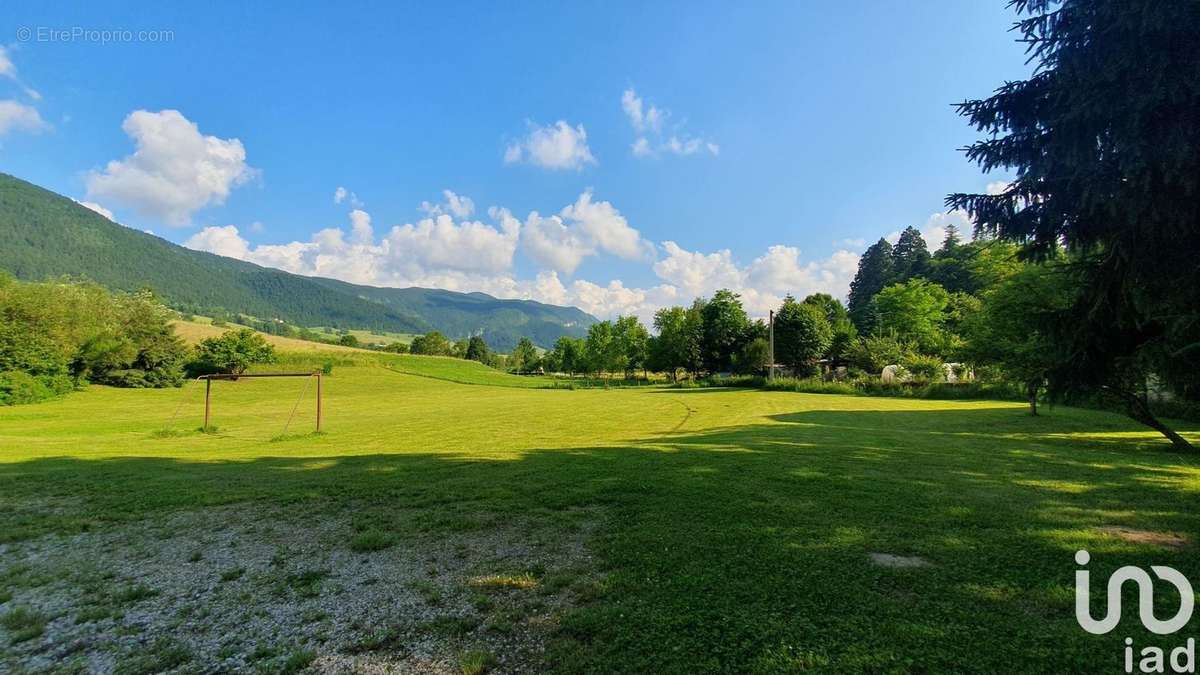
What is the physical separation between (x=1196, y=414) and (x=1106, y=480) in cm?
1688

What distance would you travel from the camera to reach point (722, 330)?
6375 centimetres

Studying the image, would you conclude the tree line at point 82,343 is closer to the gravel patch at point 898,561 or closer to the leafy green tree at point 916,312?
the gravel patch at point 898,561

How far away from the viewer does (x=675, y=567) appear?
4.52 m

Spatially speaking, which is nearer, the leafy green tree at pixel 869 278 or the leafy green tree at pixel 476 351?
the leafy green tree at pixel 869 278

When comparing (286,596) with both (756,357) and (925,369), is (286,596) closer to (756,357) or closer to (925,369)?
(925,369)

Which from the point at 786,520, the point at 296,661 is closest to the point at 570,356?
the point at 786,520

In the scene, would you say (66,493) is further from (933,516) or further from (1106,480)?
(1106,480)

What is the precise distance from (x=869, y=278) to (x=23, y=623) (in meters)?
105

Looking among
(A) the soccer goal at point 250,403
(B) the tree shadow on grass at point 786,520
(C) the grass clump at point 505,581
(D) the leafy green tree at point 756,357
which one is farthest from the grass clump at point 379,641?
(D) the leafy green tree at point 756,357

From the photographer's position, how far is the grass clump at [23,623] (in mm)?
3707

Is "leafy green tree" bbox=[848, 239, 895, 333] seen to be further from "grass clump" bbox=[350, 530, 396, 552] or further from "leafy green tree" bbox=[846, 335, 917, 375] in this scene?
"grass clump" bbox=[350, 530, 396, 552]

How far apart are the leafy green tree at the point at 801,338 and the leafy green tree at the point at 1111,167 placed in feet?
162

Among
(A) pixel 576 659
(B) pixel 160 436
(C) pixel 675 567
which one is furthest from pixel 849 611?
(B) pixel 160 436

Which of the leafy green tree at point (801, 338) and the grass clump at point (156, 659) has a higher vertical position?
the leafy green tree at point (801, 338)
